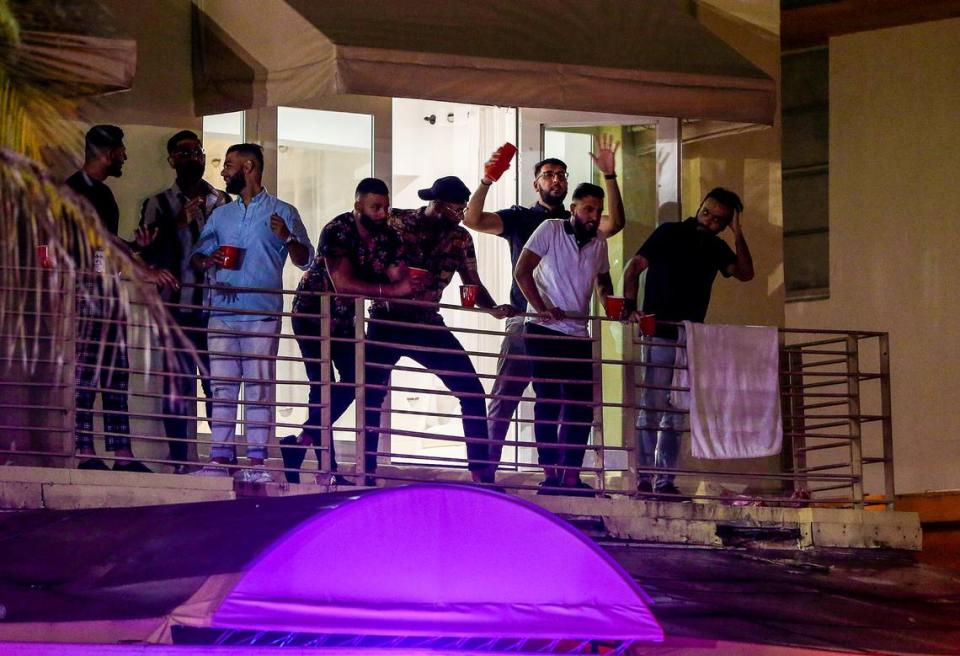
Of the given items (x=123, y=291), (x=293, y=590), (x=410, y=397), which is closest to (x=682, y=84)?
(x=410, y=397)

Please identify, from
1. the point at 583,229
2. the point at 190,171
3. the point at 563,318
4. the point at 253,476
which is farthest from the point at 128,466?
the point at 583,229

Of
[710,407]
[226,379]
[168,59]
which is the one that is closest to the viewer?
[226,379]

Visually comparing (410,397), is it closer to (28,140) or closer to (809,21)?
(809,21)

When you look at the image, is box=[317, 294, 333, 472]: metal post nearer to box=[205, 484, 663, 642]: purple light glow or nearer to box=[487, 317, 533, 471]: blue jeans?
box=[487, 317, 533, 471]: blue jeans

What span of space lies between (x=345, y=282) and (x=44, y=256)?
1.82m

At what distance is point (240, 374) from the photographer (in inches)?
380

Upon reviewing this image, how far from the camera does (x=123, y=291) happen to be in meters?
5.11

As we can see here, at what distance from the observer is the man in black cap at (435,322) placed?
9664mm

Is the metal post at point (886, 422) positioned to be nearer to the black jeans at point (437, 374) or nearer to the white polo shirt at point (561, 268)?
the white polo shirt at point (561, 268)

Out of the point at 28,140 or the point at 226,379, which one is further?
the point at 226,379

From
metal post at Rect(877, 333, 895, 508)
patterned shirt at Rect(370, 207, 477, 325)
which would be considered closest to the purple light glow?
patterned shirt at Rect(370, 207, 477, 325)

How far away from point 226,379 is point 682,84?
3960 mm

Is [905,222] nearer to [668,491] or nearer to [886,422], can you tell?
[886,422]

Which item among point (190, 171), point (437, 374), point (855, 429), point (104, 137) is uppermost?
point (104, 137)
